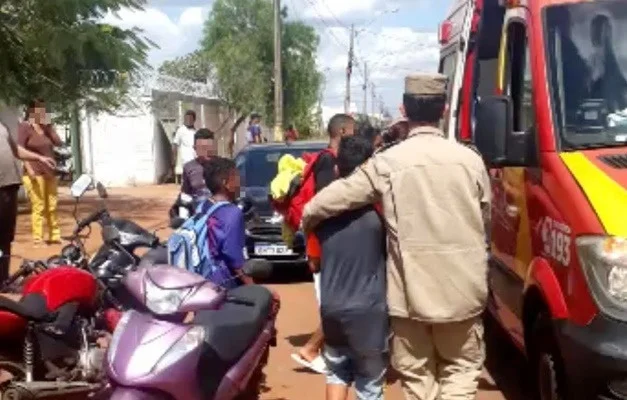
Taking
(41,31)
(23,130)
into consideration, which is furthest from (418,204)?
(41,31)

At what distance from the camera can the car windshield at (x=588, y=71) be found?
18.2ft

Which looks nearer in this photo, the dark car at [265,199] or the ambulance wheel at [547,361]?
the ambulance wheel at [547,361]

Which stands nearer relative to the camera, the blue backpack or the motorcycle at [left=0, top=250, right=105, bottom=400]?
the motorcycle at [left=0, top=250, right=105, bottom=400]

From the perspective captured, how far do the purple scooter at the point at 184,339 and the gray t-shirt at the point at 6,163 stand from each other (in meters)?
3.04

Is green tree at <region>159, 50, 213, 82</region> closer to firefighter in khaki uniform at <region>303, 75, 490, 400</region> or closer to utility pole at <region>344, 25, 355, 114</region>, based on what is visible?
utility pole at <region>344, 25, 355, 114</region>

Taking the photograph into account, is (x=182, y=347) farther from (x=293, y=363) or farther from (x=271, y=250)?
(x=271, y=250)

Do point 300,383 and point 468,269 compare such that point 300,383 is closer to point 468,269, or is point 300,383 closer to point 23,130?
point 468,269

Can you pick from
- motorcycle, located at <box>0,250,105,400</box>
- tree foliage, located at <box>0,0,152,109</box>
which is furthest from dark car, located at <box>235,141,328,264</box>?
motorcycle, located at <box>0,250,105,400</box>

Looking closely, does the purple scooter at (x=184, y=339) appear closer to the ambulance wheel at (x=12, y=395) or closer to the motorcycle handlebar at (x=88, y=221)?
the ambulance wheel at (x=12, y=395)

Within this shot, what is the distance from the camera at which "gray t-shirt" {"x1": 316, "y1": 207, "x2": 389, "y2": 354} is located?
4783 mm

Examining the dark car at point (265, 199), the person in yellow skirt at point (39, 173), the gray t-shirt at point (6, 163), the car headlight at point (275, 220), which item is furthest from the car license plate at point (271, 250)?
the gray t-shirt at point (6, 163)

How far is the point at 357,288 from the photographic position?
4.79 metres

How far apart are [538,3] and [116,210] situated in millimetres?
15935

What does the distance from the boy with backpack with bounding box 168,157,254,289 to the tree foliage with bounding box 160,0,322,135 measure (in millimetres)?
43684
